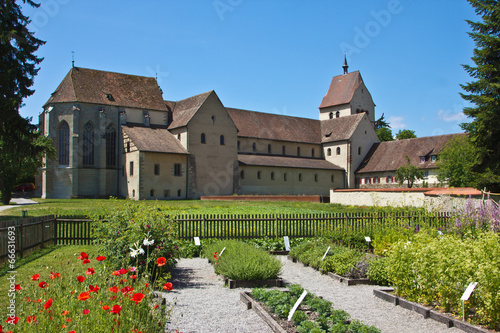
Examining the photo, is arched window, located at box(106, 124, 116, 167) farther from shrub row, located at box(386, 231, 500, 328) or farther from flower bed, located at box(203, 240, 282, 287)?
shrub row, located at box(386, 231, 500, 328)

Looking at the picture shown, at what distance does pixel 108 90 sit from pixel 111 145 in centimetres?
633

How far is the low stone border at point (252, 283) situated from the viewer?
36.5 ft

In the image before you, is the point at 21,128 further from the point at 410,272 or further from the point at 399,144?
the point at 399,144

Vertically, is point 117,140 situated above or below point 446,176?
above

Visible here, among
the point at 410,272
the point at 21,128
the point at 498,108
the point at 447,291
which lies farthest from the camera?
the point at 498,108

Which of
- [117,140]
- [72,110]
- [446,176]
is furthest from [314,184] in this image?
[72,110]

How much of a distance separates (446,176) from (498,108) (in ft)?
72.8

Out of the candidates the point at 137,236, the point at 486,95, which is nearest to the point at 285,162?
the point at 486,95

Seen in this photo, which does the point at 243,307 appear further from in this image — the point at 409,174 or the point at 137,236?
the point at 409,174

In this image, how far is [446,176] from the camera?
47.7 m

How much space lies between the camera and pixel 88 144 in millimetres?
49625

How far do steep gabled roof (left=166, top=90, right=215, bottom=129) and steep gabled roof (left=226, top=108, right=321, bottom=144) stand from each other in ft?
24.0

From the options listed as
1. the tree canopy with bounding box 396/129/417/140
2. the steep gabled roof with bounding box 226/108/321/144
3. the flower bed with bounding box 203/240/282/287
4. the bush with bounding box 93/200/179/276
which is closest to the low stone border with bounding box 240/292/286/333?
the flower bed with bounding box 203/240/282/287

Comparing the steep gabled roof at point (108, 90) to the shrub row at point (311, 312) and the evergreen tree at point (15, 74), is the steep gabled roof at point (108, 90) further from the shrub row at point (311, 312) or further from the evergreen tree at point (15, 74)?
the shrub row at point (311, 312)
